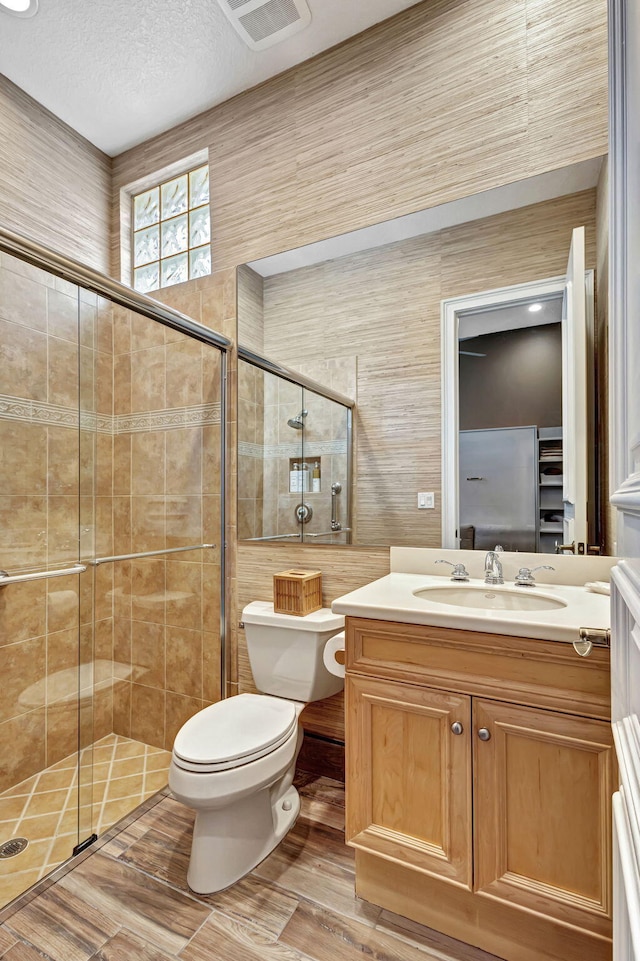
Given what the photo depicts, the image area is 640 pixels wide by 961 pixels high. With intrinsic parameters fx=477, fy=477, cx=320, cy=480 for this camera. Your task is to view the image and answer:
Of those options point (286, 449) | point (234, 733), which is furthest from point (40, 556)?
point (286, 449)

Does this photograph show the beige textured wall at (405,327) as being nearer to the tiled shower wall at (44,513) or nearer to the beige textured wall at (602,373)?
the beige textured wall at (602,373)

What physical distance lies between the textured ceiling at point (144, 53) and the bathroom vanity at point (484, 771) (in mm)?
2141

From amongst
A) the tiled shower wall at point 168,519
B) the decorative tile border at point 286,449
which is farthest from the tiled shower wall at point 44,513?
the decorative tile border at point 286,449

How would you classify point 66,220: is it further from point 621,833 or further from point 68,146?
point 621,833

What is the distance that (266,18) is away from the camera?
1770 millimetres

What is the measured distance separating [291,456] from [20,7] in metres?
1.89

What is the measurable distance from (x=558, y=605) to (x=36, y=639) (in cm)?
171

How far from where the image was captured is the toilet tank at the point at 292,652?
1719 millimetres

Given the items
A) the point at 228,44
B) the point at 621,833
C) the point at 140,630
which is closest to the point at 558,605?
the point at 621,833

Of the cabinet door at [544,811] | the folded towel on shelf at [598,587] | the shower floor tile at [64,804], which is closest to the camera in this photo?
the cabinet door at [544,811]

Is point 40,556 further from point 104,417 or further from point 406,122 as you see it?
point 406,122

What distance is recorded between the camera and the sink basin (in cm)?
137

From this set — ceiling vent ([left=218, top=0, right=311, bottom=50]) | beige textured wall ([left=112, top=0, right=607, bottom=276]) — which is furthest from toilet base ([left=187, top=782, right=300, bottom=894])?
ceiling vent ([left=218, top=0, right=311, bottom=50])

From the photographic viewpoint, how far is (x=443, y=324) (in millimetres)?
1692
